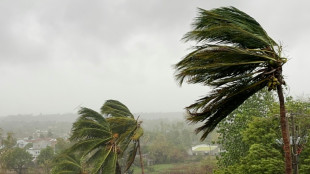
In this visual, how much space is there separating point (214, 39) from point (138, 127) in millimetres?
8785

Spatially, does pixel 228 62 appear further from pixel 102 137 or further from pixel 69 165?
pixel 69 165

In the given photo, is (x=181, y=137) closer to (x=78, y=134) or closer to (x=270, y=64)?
(x=78, y=134)

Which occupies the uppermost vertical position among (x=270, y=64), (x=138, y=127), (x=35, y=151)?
(x=270, y=64)

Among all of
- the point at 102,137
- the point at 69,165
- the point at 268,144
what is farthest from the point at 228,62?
the point at 69,165

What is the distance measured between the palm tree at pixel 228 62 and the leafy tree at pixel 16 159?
166ft

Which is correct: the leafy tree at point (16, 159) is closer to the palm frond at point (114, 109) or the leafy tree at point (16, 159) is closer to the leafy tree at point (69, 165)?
the leafy tree at point (69, 165)

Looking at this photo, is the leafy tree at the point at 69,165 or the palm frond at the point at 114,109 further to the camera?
the leafy tree at the point at 69,165

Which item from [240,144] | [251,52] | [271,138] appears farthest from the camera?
[240,144]

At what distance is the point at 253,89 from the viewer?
3.98 m

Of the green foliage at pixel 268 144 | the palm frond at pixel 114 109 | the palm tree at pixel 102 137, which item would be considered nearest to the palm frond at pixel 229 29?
the green foliage at pixel 268 144

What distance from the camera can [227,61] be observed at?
3.72m

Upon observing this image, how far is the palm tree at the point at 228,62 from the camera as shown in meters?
3.72

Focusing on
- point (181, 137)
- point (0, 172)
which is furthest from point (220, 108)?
point (181, 137)

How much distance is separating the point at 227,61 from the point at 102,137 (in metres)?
8.55
